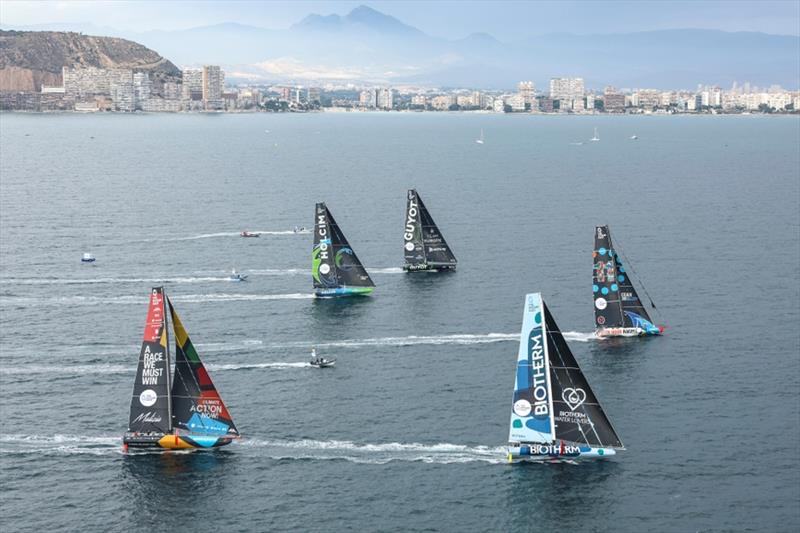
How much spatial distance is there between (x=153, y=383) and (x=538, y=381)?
86.1 feet

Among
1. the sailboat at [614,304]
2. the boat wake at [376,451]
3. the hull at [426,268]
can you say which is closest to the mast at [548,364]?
the boat wake at [376,451]

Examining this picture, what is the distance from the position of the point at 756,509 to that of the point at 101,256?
97140 mm

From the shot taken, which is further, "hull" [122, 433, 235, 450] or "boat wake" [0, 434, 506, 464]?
"hull" [122, 433, 235, 450]

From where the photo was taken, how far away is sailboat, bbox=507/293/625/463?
73.8m

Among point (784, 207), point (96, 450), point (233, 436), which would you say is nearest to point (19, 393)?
point (96, 450)

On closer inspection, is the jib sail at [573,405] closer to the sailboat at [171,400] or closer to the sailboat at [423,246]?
the sailboat at [171,400]

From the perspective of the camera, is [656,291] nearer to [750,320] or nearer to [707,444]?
[750,320]

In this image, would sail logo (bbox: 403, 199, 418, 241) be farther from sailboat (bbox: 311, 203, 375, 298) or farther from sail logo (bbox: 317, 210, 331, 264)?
sail logo (bbox: 317, 210, 331, 264)

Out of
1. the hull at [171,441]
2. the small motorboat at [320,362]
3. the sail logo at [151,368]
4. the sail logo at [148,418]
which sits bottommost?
the hull at [171,441]

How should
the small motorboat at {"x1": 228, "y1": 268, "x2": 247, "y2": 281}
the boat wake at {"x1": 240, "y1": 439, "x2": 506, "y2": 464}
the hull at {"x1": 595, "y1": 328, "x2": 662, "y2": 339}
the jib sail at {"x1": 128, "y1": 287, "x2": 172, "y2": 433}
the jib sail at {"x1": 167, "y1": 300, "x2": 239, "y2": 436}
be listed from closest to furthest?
1. the boat wake at {"x1": 240, "y1": 439, "x2": 506, "y2": 464}
2. the jib sail at {"x1": 128, "y1": 287, "x2": 172, "y2": 433}
3. the jib sail at {"x1": 167, "y1": 300, "x2": 239, "y2": 436}
4. the hull at {"x1": 595, "y1": 328, "x2": 662, "y2": 339}
5. the small motorboat at {"x1": 228, "y1": 268, "x2": 247, "y2": 281}

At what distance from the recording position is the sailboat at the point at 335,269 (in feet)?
401

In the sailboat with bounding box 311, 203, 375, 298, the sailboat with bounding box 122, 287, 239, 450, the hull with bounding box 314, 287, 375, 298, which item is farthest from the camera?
the sailboat with bounding box 311, 203, 375, 298

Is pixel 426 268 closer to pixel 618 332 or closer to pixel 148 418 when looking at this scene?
pixel 618 332

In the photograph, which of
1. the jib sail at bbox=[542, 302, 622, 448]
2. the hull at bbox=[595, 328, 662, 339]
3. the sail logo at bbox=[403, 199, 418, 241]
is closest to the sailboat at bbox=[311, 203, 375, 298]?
the sail logo at bbox=[403, 199, 418, 241]
